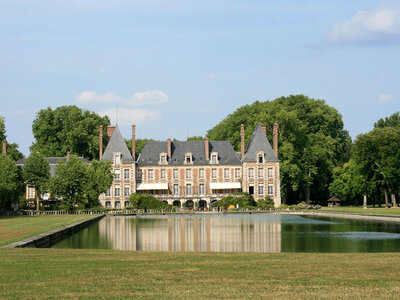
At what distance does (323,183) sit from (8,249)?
54565 millimetres

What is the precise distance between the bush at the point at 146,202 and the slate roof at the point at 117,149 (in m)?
4.93

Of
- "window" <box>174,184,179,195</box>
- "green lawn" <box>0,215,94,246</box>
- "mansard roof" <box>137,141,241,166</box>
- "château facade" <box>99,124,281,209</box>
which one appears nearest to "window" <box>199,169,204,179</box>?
"château facade" <box>99,124,281,209</box>

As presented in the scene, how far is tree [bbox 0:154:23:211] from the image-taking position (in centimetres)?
4767

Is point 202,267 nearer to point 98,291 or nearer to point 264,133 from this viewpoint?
point 98,291

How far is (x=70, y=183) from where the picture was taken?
5019cm

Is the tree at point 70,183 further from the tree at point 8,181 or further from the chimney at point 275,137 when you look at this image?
the chimney at point 275,137

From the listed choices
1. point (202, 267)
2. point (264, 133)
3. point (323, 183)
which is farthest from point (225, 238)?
point (323, 183)

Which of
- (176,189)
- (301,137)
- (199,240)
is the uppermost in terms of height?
(301,137)

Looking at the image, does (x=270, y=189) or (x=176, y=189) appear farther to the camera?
(x=176, y=189)

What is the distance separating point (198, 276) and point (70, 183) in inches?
1559

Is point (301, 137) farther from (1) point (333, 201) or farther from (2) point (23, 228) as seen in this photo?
(2) point (23, 228)

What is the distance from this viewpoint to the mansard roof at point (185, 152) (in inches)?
2479

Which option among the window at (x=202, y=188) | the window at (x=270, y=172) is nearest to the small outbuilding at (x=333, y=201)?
the window at (x=270, y=172)

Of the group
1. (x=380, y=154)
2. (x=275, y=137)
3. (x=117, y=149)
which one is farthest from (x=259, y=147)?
(x=117, y=149)
